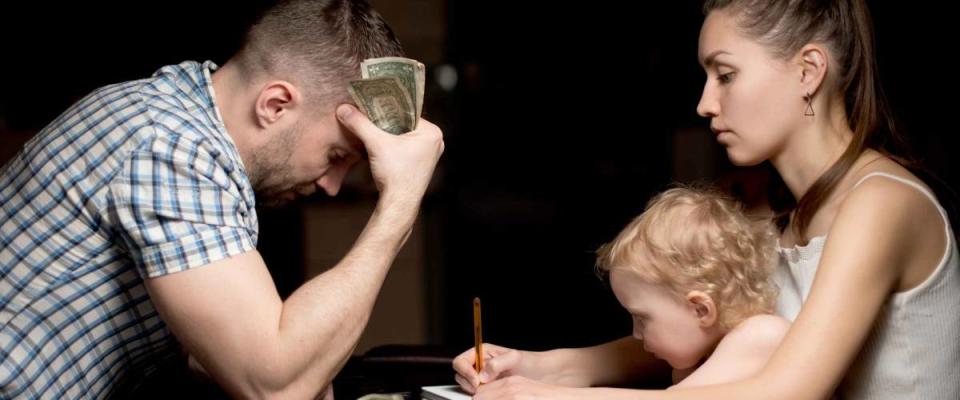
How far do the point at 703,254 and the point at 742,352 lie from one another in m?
0.19

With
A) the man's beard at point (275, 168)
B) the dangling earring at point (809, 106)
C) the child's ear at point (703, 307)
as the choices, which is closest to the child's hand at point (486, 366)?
the child's ear at point (703, 307)

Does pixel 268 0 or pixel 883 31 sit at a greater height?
pixel 268 0

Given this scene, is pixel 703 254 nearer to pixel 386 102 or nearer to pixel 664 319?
pixel 664 319

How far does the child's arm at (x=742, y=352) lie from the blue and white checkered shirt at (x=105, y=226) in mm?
796

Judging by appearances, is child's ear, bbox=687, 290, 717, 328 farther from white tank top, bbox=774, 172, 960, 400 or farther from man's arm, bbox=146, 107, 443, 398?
man's arm, bbox=146, 107, 443, 398

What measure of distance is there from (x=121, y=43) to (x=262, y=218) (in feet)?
3.45

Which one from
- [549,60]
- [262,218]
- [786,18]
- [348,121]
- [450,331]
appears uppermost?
[786,18]

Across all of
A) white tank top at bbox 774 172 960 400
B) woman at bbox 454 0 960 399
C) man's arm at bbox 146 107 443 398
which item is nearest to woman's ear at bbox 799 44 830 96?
woman at bbox 454 0 960 399

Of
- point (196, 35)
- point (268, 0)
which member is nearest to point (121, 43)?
point (196, 35)

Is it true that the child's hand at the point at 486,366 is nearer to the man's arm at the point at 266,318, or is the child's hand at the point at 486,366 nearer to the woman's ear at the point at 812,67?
the man's arm at the point at 266,318

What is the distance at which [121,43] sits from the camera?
5.04 meters

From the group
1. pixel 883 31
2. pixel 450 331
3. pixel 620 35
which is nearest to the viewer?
pixel 883 31

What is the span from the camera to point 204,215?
1.78m

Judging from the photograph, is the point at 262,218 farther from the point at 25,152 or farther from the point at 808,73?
the point at 808,73
